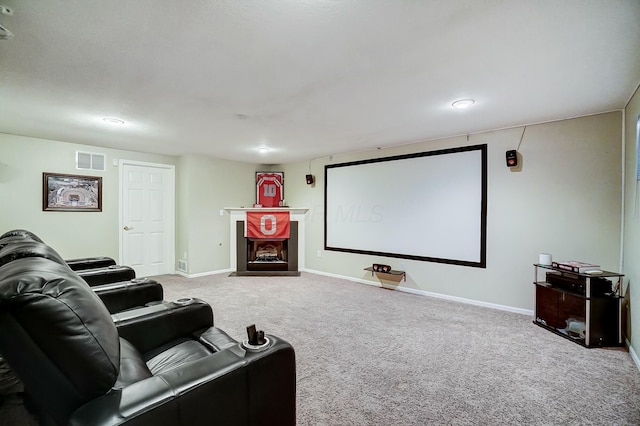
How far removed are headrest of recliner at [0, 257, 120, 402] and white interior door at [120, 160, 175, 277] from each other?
4858mm

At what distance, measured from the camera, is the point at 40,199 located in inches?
173

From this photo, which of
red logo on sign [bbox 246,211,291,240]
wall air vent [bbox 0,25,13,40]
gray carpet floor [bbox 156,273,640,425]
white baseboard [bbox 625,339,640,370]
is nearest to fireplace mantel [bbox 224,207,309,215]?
red logo on sign [bbox 246,211,291,240]

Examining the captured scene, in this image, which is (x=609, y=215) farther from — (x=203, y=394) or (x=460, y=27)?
(x=203, y=394)

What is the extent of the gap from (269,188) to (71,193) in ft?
11.1

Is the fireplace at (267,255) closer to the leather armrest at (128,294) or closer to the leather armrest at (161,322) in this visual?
the leather armrest at (128,294)

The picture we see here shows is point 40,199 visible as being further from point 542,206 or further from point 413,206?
point 542,206

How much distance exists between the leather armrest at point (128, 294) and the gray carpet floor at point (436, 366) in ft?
2.91

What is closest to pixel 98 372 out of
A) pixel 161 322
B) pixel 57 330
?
pixel 57 330

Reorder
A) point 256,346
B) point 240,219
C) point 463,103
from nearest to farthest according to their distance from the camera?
point 256,346, point 463,103, point 240,219

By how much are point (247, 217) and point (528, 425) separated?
202 inches

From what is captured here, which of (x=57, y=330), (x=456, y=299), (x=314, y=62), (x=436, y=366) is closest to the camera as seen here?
(x=57, y=330)

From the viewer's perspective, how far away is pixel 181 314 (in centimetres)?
192

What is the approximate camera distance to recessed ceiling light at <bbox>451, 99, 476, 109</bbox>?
2848mm

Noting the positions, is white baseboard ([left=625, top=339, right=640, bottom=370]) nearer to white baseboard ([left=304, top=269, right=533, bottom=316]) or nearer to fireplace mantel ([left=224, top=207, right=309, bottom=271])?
white baseboard ([left=304, top=269, right=533, bottom=316])
